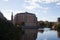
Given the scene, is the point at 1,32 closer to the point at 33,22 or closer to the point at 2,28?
the point at 2,28

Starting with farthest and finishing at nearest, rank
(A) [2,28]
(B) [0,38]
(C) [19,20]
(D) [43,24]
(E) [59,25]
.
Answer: (D) [43,24]
(C) [19,20]
(E) [59,25]
(A) [2,28]
(B) [0,38]

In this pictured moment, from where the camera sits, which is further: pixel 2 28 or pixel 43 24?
pixel 43 24

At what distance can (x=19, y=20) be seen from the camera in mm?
127750

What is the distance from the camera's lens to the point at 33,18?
438 feet

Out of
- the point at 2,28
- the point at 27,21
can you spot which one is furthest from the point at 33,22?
the point at 2,28

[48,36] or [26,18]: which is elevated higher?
[26,18]

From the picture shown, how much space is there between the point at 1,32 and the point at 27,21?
351ft

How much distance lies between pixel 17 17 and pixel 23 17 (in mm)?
4608

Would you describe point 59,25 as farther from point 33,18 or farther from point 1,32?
point 1,32

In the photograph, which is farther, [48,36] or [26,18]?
[26,18]

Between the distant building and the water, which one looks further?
the distant building

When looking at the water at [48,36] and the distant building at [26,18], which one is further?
the distant building at [26,18]

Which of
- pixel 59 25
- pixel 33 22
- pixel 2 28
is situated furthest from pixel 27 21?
pixel 2 28

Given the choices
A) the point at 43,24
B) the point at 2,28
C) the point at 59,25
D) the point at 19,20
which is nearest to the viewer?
the point at 2,28
